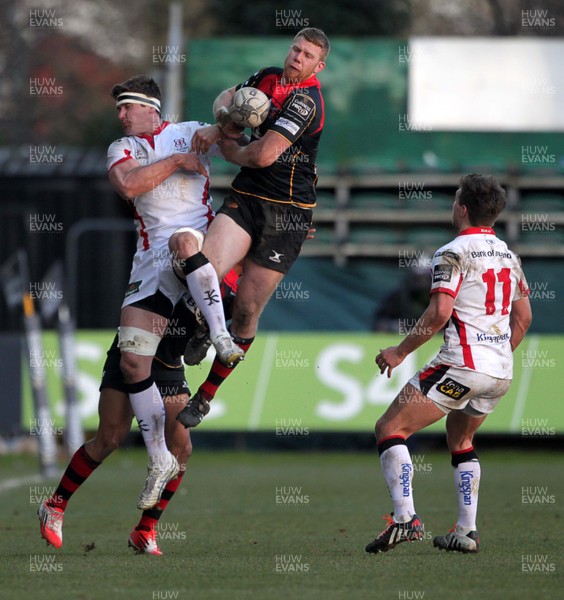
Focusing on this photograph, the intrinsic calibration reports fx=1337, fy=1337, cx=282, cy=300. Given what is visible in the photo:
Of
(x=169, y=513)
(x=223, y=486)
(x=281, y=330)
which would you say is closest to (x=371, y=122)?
(x=281, y=330)

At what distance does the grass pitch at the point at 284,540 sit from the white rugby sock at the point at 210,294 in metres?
1.36

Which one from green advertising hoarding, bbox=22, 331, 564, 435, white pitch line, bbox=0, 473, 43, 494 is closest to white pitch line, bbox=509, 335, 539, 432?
green advertising hoarding, bbox=22, 331, 564, 435

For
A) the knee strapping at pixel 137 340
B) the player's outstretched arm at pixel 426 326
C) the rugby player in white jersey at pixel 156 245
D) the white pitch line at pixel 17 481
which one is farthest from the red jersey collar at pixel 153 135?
the white pitch line at pixel 17 481

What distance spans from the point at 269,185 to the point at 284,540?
2322 millimetres

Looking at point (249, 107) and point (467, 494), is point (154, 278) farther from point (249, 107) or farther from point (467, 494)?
point (467, 494)

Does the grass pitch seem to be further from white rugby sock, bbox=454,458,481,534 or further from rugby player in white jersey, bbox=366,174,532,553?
rugby player in white jersey, bbox=366,174,532,553

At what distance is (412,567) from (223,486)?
616 cm

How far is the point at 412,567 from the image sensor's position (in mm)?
7227

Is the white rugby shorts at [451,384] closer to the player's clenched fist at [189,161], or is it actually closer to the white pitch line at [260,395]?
the player's clenched fist at [189,161]

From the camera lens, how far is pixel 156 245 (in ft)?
27.3

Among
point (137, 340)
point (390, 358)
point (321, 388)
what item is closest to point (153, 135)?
point (137, 340)

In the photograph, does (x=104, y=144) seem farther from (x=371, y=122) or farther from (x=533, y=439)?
(x=533, y=439)

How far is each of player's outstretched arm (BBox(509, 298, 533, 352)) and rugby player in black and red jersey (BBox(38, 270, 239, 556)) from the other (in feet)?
5.99

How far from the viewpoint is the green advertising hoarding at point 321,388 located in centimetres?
1661
